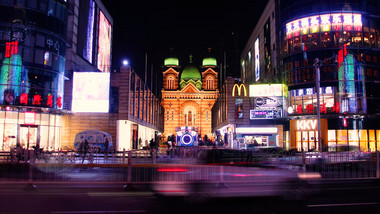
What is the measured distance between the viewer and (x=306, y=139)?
41.7m

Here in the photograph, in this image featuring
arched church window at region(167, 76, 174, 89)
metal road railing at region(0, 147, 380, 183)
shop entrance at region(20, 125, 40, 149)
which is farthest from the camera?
arched church window at region(167, 76, 174, 89)

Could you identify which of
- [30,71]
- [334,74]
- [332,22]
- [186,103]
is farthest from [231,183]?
[186,103]

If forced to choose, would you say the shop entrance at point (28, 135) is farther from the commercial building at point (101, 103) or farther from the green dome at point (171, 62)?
the green dome at point (171, 62)

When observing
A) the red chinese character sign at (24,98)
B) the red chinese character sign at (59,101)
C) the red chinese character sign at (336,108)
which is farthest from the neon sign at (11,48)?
the red chinese character sign at (336,108)

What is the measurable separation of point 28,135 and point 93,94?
934 cm

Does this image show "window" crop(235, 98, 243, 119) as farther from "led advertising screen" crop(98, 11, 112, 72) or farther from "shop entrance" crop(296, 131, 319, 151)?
"led advertising screen" crop(98, 11, 112, 72)

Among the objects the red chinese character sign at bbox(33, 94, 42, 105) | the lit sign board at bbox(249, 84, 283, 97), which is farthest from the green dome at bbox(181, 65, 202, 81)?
the red chinese character sign at bbox(33, 94, 42, 105)

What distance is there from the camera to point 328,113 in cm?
3875

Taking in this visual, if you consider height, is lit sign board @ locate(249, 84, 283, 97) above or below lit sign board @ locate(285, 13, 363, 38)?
below

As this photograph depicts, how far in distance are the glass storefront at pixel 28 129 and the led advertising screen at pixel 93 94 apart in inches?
136

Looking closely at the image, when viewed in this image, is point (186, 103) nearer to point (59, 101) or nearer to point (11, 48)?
point (59, 101)

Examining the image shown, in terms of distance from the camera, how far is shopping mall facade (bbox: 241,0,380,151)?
39125 mm

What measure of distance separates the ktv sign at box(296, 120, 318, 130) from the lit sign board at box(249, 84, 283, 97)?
5260 mm

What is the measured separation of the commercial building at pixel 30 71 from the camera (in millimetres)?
35125
